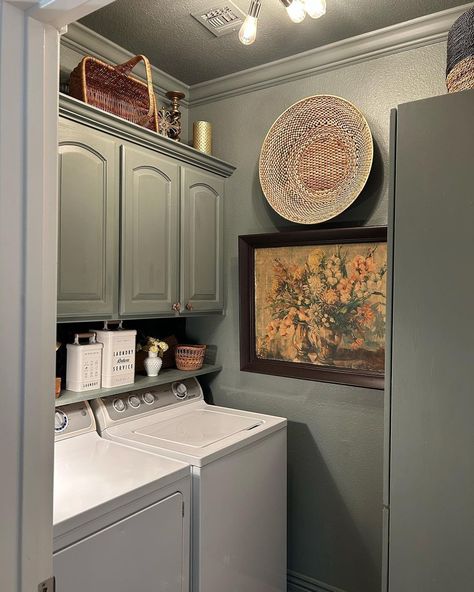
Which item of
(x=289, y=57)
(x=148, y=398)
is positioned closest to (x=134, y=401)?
(x=148, y=398)

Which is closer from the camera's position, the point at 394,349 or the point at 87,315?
the point at 394,349

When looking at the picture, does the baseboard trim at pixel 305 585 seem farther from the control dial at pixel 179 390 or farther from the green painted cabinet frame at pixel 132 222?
the green painted cabinet frame at pixel 132 222

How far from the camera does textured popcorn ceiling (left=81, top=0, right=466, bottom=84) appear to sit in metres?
1.93

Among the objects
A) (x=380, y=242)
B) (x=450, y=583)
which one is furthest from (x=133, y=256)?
(x=450, y=583)

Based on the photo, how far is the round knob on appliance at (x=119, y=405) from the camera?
2.12 meters

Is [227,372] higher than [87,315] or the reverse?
the reverse

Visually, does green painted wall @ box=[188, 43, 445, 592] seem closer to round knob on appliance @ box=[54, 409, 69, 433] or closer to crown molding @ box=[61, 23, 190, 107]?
crown molding @ box=[61, 23, 190, 107]

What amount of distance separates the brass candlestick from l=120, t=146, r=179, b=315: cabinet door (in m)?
0.30

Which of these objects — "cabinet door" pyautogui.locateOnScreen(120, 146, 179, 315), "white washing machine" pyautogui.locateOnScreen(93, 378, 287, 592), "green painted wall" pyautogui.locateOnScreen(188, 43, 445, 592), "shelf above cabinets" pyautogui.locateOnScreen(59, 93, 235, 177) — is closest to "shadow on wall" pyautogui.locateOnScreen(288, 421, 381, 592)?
"green painted wall" pyautogui.locateOnScreen(188, 43, 445, 592)

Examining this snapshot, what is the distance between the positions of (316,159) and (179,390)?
1342 mm

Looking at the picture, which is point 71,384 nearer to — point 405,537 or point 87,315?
point 87,315

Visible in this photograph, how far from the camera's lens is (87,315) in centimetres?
179

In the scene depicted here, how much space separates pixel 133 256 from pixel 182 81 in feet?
3.99

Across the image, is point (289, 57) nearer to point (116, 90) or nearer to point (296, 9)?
point (296, 9)
